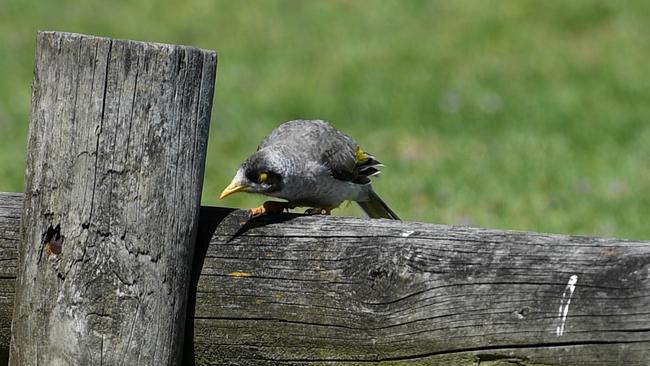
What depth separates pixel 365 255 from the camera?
3275mm

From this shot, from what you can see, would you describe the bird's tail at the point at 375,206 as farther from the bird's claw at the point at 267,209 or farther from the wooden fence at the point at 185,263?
the wooden fence at the point at 185,263

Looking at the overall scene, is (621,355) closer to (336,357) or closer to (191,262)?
(336,357)

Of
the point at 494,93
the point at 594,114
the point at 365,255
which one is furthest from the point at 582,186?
the point at 365,255

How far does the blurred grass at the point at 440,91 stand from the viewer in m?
8.24

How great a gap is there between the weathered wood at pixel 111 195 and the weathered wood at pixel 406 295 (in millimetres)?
171

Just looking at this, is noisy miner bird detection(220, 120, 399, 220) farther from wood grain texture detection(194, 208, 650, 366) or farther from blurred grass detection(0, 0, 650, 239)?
blurred grass detection(0, 0, 650, 239)

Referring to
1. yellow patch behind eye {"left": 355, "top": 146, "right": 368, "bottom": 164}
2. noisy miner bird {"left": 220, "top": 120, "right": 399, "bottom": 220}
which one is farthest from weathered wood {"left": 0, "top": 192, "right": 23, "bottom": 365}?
yellow patch behind eye {"left": 355, "top": 146, "right": 368, "bottom": 164}

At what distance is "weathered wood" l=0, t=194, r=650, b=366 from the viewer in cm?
296

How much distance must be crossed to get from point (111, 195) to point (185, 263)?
12.8 inches

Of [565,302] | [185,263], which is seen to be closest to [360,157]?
[185,263]

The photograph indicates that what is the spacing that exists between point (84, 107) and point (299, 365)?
3.47ft

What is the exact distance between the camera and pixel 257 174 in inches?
193

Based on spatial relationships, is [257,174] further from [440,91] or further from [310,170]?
[440,91]

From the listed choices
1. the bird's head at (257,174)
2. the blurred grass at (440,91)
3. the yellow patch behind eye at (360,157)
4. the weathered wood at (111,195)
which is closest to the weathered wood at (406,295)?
the weathered wood at (111,195)
